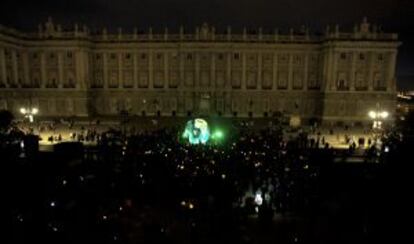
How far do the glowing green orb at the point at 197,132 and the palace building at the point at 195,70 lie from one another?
31.7 meters

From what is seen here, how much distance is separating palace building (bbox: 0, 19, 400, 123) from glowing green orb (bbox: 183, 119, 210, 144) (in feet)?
104

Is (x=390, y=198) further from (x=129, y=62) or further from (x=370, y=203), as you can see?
(x=129, y=62)

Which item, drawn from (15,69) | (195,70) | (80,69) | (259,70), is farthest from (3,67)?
(259,70)

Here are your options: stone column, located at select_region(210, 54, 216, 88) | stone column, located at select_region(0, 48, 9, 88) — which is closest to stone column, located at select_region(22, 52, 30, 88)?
stone column, located at select_region(0, 48, 9, 88)

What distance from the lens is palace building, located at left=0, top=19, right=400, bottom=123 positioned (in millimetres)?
61562

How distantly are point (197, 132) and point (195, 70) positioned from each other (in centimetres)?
3506

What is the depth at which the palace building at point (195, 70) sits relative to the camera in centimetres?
6156

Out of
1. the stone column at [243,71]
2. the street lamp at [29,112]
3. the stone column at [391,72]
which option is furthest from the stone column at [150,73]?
the stone column at [391,72]

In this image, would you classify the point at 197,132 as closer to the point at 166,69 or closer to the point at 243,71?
the point at 243,71

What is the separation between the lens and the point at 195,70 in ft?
217

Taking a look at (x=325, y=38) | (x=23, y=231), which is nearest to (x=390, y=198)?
(x=23, y=231)

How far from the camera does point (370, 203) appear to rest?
15.8 m

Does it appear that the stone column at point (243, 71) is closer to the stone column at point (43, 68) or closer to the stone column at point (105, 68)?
the stone column at point (105, 68)

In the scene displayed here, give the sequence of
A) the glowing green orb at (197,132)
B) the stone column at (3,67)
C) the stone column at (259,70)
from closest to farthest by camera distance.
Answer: the glowing green orb at (197,132)
the stone column at (3,67)
the stone column at (259,70)
